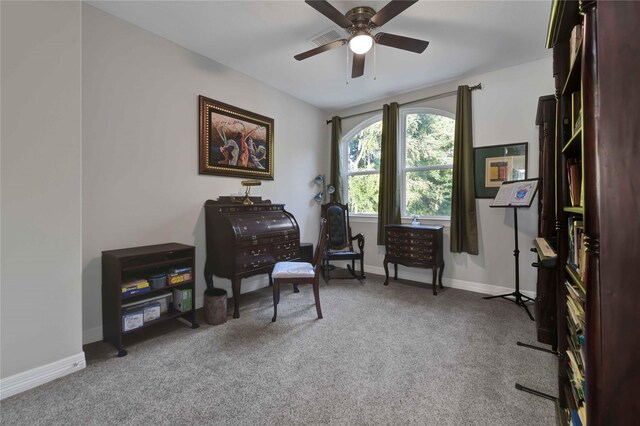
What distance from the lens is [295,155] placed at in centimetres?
449

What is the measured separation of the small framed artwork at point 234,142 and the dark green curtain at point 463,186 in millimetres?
2579

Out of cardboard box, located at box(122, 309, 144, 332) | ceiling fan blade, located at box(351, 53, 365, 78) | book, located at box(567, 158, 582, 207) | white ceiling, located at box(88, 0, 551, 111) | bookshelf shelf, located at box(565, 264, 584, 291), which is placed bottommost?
cardboard box, located at box(122, 309, 144, 332)

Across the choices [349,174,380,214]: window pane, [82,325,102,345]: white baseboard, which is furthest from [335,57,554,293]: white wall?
[82,325,102,345]: white baseboard

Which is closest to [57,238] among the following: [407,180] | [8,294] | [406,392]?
[8,294]

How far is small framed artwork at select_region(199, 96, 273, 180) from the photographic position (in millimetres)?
3240

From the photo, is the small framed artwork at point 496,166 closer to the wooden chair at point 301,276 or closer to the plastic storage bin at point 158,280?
the wooden chair at point 301,276

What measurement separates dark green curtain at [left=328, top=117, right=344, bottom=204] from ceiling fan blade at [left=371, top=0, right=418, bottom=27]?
2622 millimetres

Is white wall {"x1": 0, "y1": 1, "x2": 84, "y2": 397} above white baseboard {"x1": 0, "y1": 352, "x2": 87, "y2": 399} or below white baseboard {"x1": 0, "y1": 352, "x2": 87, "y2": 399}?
above

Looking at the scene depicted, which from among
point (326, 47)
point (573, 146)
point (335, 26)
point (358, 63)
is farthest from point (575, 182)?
point (335, 26)

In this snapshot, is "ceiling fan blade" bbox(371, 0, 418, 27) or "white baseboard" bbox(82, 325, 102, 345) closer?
"ceiling fan blade" bbox(371, 0, 418, 27)

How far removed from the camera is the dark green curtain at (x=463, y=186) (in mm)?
3623

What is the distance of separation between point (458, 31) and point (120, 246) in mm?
3838

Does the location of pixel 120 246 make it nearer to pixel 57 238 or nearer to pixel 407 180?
pixel 57 238

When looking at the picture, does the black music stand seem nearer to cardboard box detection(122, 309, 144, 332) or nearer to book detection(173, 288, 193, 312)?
book detection(173, 288, 193, 312)
